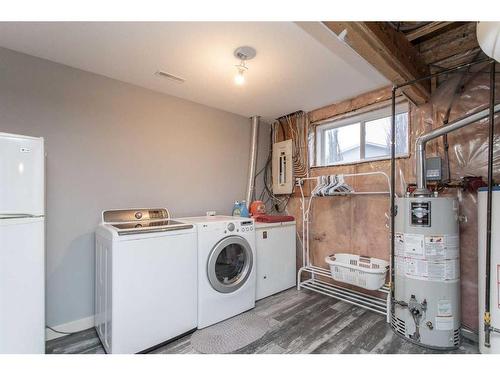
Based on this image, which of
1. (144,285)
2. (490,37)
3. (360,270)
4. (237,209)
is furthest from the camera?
(237,209)

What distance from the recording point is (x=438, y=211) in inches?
68.1

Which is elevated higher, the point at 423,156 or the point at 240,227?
the point at 423,156

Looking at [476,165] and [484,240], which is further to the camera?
[476,165]

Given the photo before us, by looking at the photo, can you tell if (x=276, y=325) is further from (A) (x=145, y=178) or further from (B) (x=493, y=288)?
(A) (x=145, y=178)

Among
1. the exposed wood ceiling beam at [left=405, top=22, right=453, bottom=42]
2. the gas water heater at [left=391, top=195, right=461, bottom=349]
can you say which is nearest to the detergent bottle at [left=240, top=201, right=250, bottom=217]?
the gas water heater at [left=391, top=195, right=461, bottom=349]

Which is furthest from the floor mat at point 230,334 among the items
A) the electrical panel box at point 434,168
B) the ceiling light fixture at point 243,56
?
the ceiling light fixture at point 243,56

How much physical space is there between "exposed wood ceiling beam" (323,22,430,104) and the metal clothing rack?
80 centimetres

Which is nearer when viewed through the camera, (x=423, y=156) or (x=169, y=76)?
(x=423, y=156)

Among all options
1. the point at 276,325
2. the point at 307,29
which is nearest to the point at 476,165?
the point at 307,29

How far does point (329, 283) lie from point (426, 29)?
264 centimetres

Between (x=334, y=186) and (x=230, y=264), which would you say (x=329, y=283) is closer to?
(x=334, y=186)

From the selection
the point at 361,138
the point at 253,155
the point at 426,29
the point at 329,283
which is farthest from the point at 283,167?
the point at 426,29

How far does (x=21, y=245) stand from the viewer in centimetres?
142

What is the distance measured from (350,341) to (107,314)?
183 cm
